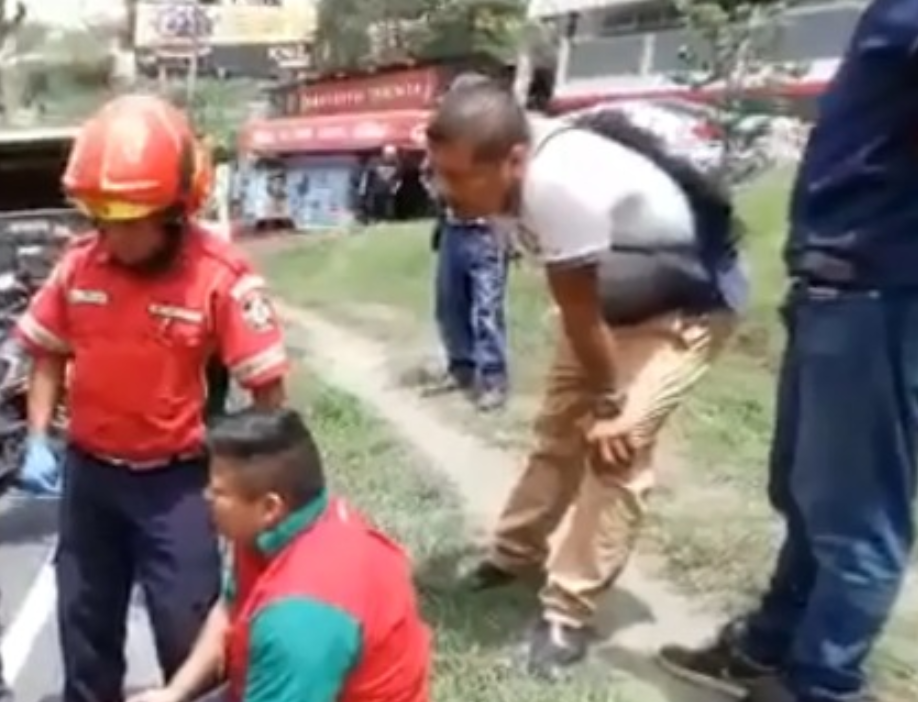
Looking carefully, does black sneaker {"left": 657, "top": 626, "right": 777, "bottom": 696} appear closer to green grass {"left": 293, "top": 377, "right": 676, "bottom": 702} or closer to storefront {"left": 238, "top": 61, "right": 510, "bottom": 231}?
green grass {"left": 293, "top": 377, "right": 676, "bottom": 702}

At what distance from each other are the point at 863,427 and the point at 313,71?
3721 cm

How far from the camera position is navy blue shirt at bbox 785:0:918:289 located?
3664 mm

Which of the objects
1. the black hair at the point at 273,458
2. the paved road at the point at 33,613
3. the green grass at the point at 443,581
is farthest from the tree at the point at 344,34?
the black hair at the point at 273,458

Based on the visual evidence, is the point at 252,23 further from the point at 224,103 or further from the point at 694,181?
the point at 694,181

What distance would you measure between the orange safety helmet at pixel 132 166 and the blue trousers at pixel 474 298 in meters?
4.70

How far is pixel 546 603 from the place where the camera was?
478 cm

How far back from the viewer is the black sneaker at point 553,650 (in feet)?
15.5

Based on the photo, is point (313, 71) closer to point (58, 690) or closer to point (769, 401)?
point (769, 401)

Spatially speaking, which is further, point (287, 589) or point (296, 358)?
point (296, 358)

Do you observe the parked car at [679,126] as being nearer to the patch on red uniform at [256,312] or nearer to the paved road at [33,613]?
the patch on red uniform at [256,312]

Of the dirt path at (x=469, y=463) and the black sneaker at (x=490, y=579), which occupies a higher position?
the black sneaker at (x=490, y=579)

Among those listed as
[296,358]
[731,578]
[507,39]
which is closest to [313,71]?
[507,39]

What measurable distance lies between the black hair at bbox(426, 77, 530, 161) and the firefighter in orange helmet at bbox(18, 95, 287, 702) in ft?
1.76

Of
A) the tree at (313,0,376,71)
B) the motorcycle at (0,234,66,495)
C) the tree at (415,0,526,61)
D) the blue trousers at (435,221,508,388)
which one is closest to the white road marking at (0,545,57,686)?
the motorcycle at (0,234,66,495)
